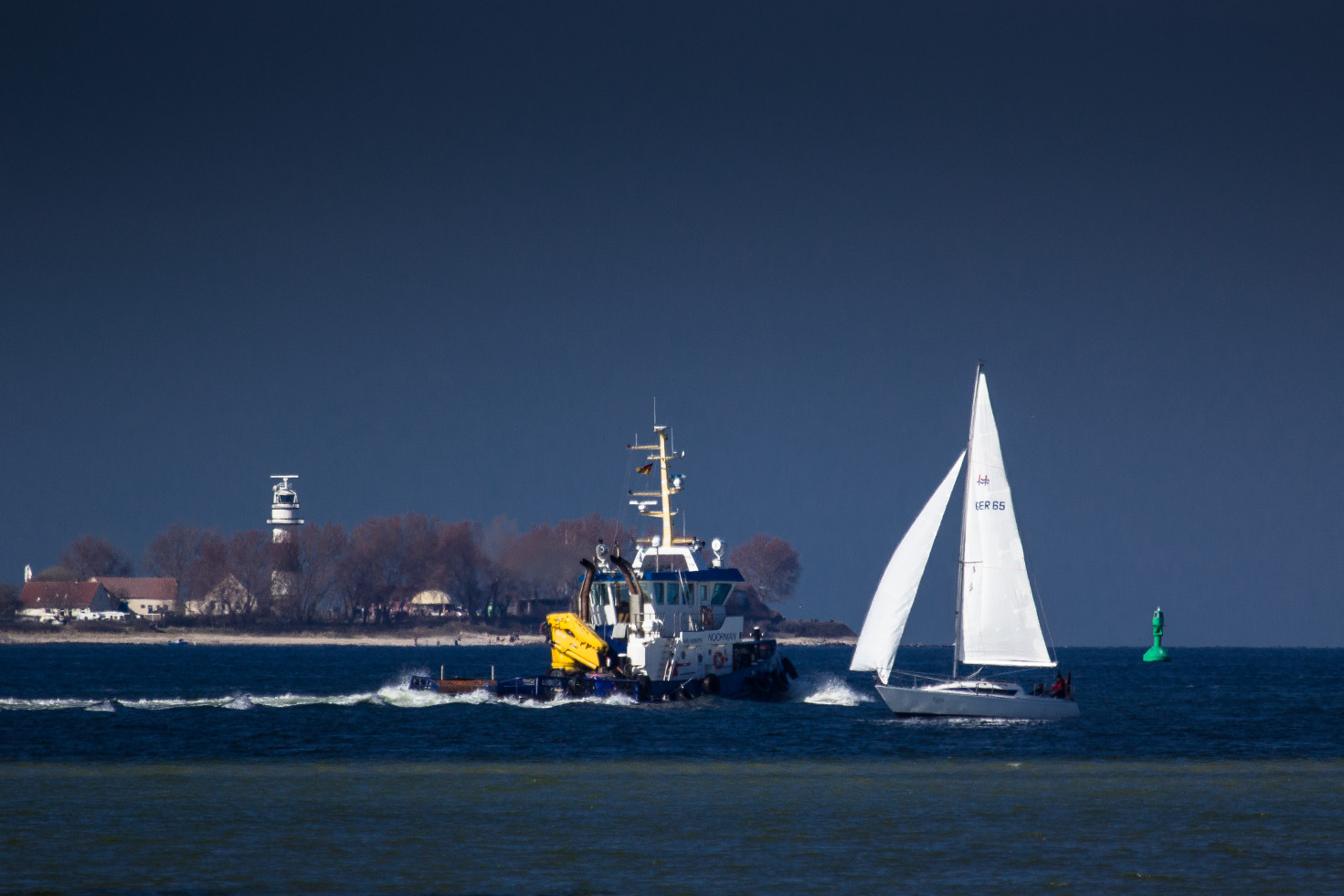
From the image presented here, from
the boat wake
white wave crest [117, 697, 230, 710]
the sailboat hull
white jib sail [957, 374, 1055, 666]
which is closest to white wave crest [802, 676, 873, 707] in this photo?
the boat wake

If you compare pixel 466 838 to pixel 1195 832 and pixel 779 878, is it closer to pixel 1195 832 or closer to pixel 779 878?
pixel 779 878

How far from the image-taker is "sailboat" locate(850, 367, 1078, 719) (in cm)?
5297

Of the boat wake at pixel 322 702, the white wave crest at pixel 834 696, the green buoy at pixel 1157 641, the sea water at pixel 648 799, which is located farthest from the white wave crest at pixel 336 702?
the green buoy at pixel 1157 641

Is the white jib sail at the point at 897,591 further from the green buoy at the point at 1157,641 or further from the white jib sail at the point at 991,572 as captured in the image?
the green buoy at the point at 1157,641

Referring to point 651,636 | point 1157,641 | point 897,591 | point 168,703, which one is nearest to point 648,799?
point 897,591

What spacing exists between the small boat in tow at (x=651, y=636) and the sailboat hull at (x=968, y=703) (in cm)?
1231

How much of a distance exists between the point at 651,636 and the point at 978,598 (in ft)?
56.6

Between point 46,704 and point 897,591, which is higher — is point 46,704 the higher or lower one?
the lower one

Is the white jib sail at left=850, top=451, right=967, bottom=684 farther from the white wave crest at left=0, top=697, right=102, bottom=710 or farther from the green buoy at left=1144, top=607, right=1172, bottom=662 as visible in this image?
the green buoy at left=1144, top=607, right=1172, bottom=662

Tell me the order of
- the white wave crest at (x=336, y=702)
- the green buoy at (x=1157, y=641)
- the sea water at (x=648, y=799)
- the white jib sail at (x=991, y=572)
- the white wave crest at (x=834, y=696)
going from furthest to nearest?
the green buoy at (x=1157, y=641), the white wave crest at (x=834, y=696), the white wave crest at (x=336, y=702), the white jib sail at (x=991, y=572), the sea water at (x=648, y=799)

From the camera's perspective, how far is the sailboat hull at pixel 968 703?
172ft

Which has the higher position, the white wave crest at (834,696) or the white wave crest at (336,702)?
the white wave crest at (336,702)

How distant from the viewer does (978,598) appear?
53.1m

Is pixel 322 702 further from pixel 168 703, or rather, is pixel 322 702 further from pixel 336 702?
pixel 168 703
